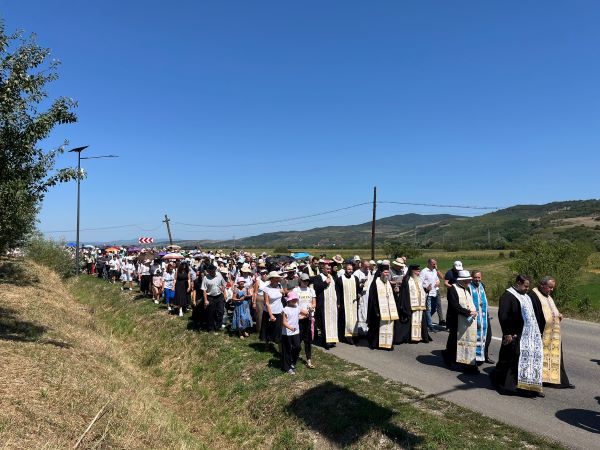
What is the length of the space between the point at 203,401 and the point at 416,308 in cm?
525

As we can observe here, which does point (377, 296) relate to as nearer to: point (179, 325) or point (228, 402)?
point (228, 402)

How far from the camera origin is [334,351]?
10.6 metres

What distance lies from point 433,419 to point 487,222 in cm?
19185

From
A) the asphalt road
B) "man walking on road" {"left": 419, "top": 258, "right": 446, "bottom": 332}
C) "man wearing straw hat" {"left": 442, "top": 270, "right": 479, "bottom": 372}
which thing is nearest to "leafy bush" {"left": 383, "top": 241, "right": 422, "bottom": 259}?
"man walking on road" {"left": 419, "top": 258, "right": 446, "bottom": 332}

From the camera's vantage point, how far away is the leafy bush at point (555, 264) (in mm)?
20391

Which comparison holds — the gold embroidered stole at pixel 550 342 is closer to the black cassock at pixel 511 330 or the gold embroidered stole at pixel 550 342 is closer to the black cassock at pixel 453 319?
the black cassock at pixel 511 330

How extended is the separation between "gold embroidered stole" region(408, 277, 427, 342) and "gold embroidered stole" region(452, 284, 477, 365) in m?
2.15

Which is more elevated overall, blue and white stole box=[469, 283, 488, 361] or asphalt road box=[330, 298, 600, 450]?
blue and white stole box=[469, 283, 488, 361]

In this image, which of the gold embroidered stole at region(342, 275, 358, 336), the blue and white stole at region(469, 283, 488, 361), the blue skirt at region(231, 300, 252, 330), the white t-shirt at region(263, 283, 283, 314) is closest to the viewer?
the blue and white stole at region(469, 283, 488, 361)

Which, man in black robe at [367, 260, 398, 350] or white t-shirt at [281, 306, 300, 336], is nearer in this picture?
white t-shirt at [281, 306, 300, 336]

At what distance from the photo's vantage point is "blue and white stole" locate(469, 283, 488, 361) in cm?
862

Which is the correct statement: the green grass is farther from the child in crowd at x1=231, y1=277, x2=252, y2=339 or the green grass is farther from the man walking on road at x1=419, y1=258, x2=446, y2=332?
the man walking on road at x1=419, y1=258, x2=446, y2=332

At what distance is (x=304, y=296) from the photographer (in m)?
9.51

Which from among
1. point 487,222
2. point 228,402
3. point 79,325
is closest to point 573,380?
point 228,402
